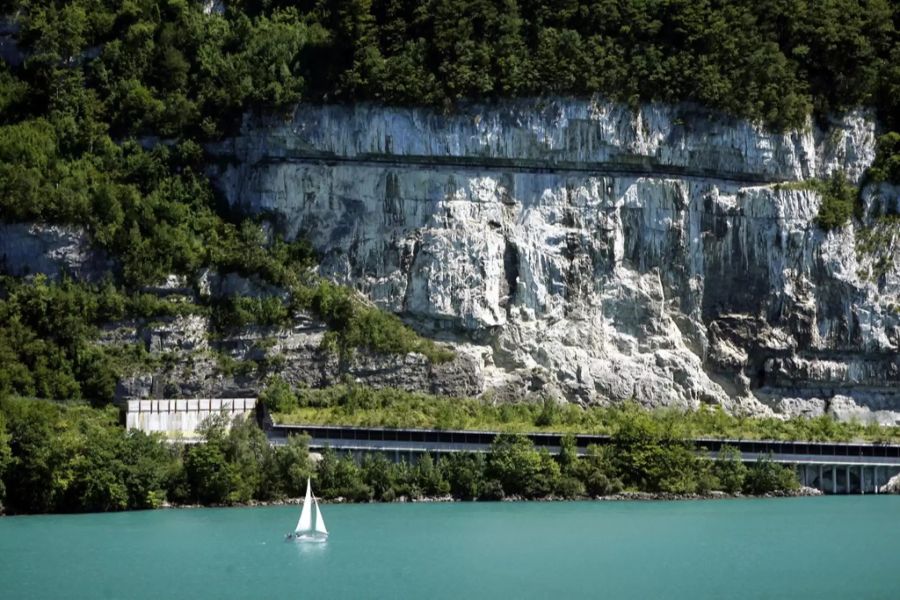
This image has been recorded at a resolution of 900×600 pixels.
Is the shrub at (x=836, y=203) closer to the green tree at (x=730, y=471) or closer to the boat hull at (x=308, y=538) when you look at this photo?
the green tree at (x=730, y=471)

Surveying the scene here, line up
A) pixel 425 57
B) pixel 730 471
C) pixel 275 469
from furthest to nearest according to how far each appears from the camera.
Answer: pixel 425 57, pixel 730 471, pixel 275 469

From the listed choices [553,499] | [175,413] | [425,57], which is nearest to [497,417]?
[553,499]

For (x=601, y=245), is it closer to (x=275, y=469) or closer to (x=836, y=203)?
(x=836, y=203)

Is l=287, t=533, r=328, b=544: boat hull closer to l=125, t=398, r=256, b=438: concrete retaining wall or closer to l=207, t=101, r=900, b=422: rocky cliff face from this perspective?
l=125, t=398, r=256, b=438: concrete retaining wall

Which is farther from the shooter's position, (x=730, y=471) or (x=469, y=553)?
(x=730, y=471)

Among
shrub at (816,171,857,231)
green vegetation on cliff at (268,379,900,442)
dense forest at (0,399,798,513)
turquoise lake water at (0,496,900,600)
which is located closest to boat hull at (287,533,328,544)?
turquoise lake water at (0,496,900,600)
